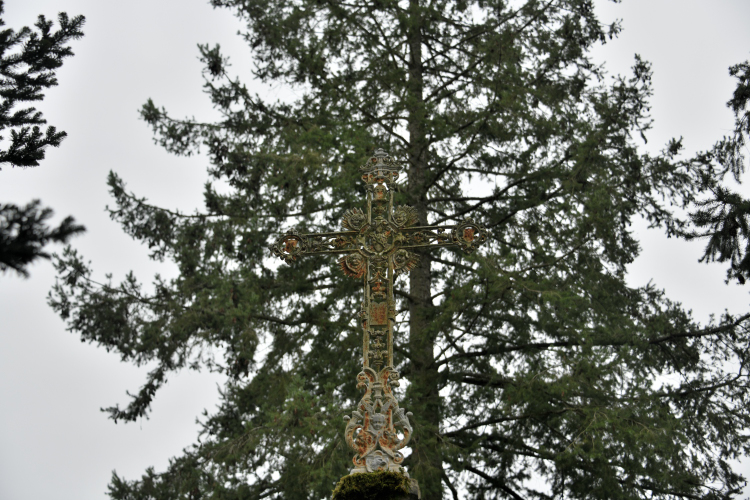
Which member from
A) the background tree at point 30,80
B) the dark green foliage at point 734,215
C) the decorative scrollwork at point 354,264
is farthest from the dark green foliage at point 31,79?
the dark green foliage at point 734,215

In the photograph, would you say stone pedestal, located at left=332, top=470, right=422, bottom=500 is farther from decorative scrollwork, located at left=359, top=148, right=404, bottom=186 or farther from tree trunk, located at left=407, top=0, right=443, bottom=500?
tree trunk, located at left=407, top=0, right=443, bottom=500

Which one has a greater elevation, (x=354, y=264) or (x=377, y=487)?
(x=354, y=264)

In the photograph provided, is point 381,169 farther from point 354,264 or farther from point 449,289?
point 449,289

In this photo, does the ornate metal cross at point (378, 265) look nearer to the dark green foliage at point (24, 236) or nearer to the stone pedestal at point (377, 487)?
the stone pedestal at point (377, 487)

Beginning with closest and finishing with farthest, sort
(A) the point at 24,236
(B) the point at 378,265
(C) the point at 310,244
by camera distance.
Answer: (A) the point at 24,236, (B) the point at 378,265, (C) the point at 310,244

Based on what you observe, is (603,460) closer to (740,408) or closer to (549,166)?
(740,408)

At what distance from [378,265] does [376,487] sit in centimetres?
179

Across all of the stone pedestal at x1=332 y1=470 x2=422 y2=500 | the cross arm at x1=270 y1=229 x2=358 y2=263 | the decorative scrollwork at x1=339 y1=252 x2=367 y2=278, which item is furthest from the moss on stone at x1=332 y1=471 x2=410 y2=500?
the cross arm at x1=270 y1=229 x2=358 y2=263

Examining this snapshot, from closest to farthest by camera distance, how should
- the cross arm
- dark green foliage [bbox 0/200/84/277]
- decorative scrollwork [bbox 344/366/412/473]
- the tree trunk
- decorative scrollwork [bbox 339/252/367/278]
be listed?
dark green foliage [bbox 0/200/84/277] < decorative scrollwork [bbox 344/366/412/473] < decorative scrollwork [bbox 339/252/367/278] < the cross arm < the tree trunk

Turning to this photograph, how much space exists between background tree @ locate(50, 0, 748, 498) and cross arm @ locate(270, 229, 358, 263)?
3099mm

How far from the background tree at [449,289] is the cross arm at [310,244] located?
3.10m

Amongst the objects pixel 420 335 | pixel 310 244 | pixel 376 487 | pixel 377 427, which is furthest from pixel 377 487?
pixel 420 335

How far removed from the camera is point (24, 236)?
3.48m

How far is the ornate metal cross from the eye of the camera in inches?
234
